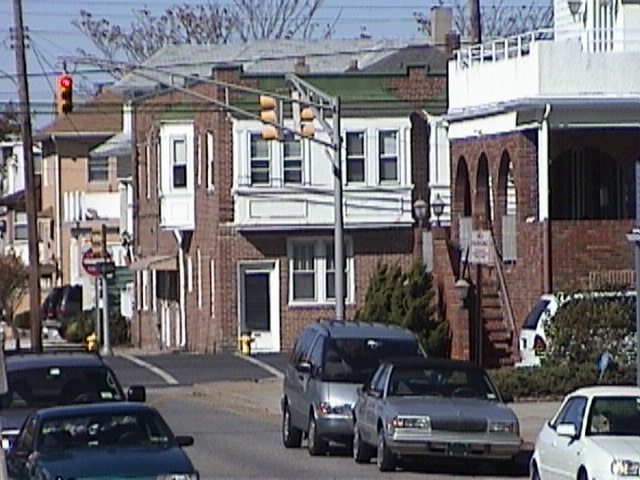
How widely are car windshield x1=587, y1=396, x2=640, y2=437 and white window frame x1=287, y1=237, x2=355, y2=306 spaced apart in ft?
117

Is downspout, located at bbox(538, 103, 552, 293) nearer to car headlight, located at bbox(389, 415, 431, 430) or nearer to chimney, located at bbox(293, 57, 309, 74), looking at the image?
car headlight, located at bbox(389, 415, 431, 430)

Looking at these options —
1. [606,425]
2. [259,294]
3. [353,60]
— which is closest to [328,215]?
[259,294]

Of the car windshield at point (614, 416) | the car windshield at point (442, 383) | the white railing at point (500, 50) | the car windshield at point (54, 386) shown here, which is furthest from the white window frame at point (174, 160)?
the car windshield at point (614, 416)

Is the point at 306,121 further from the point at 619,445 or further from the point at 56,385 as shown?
the point at 619,445

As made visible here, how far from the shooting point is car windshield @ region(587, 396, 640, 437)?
19.3m

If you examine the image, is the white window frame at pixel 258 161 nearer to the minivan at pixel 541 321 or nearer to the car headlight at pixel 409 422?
the minivan at pixel 541 321

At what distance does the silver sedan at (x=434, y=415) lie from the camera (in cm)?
2328

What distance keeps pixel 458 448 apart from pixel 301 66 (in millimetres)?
40172

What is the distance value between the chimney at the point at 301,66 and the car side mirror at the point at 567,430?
133ft

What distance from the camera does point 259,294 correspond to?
55562mm

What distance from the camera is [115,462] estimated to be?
16984 millimetres

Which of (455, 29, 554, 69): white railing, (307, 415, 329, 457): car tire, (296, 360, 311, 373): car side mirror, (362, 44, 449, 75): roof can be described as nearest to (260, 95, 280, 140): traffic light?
(455, 29, 554, 69): white railing

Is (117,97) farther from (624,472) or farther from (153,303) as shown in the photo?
(624,472)

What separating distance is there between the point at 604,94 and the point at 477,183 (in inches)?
232
